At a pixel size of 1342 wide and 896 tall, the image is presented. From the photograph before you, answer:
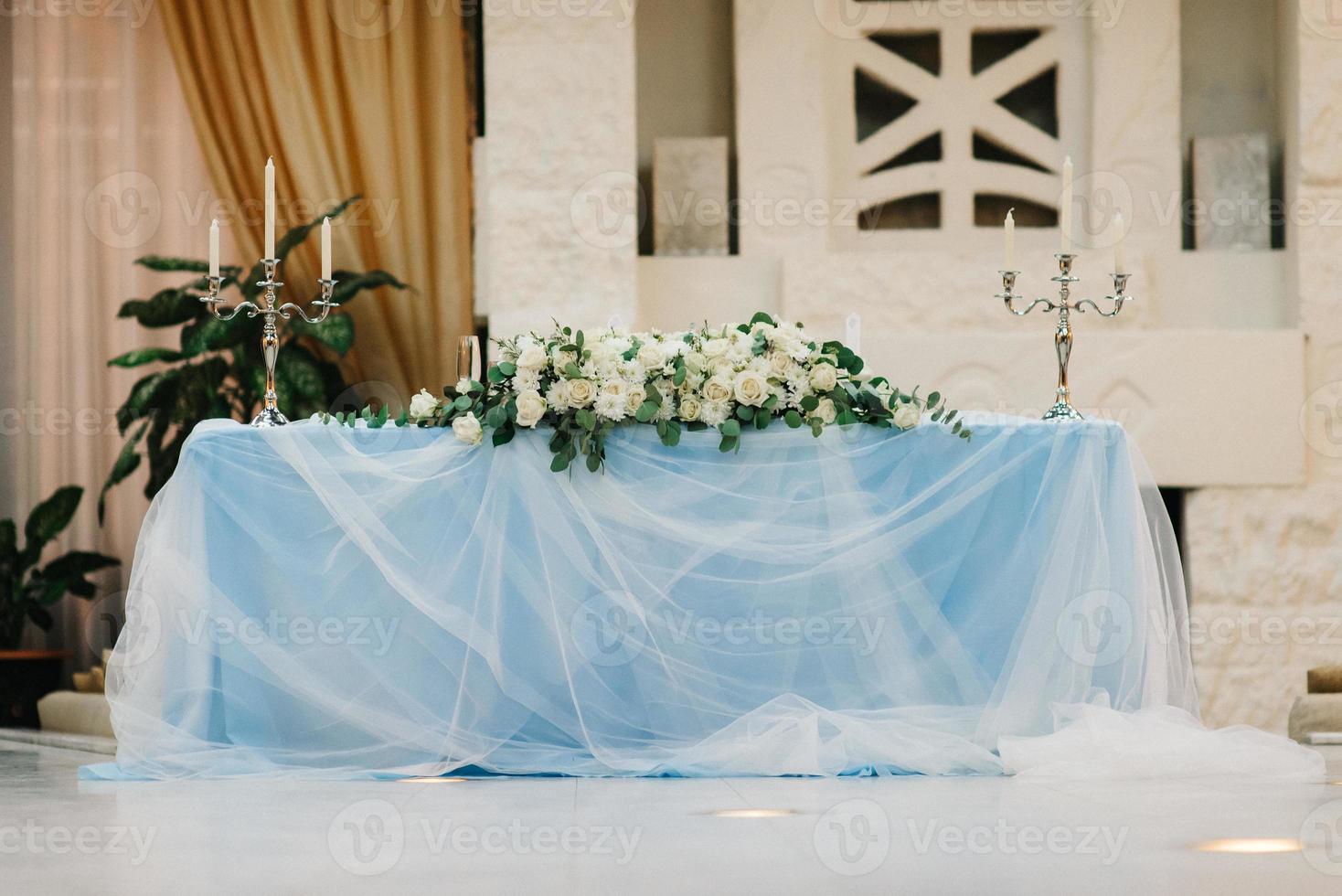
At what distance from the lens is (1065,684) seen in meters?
3.22

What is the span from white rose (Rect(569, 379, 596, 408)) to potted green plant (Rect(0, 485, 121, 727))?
367 cm

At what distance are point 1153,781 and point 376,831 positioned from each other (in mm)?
1485

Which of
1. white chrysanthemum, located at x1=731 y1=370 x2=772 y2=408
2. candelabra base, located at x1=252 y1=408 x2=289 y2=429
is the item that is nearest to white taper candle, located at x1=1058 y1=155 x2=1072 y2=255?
white chrysanthemum, located at x1=731 y1=370 x2=772 y2=408

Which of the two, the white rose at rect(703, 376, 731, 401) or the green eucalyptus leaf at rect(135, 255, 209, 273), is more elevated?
the green eucalyptus leaf at rect(135, 255, 209, 273)

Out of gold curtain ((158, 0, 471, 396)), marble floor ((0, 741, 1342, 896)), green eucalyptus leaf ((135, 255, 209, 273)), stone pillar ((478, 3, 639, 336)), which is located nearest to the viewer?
marble floor ((0, 741, 1342, 896))

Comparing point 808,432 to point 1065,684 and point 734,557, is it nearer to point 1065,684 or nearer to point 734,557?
point 734,557

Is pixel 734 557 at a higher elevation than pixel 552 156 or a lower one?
Result: lower

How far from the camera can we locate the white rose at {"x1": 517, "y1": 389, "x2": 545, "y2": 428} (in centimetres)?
327

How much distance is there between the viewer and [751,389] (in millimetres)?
3262

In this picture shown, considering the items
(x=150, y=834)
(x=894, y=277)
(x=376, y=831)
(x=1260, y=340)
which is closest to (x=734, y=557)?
(x=376, y=831)

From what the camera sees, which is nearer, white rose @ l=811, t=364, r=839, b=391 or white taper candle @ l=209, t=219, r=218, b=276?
white rose @ l=811, t=364, r=839, b=391

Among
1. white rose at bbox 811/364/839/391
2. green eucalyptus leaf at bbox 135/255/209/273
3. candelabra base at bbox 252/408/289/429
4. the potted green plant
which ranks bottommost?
the potted green plant
